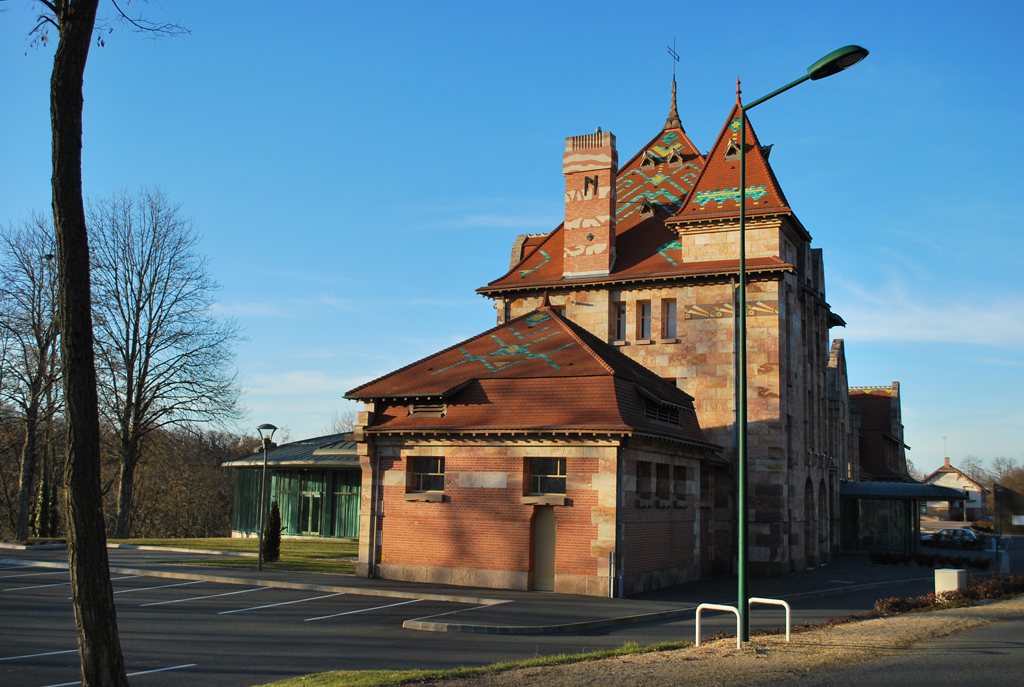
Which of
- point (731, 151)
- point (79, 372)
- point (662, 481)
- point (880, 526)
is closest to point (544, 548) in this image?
point (662, 481)

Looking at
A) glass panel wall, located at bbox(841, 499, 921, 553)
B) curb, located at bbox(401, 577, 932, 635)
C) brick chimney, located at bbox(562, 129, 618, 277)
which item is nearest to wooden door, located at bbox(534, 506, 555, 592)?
curb, located at bbox(401, 577, 932, 635)

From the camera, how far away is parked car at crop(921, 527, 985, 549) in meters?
52.8

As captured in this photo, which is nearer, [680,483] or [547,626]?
[547,626]

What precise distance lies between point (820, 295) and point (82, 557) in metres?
34.7

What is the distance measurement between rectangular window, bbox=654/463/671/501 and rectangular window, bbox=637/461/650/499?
1.23m

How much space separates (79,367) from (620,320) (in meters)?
26.9

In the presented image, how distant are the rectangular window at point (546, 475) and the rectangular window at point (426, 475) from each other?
9.57 feet

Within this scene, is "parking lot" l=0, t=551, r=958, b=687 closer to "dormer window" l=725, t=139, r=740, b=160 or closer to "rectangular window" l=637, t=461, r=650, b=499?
"rectangular window" l=637, t=461, r=650, b=499

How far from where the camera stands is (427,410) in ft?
79.2

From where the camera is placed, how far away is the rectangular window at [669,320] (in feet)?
107

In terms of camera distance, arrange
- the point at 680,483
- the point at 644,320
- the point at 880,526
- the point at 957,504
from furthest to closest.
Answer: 1. the point at 957,504
2. the point at 880,526
3. the point at 644,320
4. the point at 680,483

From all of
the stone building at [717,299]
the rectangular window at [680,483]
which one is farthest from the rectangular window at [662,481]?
the stone building at [717,299]

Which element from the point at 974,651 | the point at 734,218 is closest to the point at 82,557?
the point at 974,651

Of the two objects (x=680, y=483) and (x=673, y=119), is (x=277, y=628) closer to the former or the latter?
(x=680, y=483)
